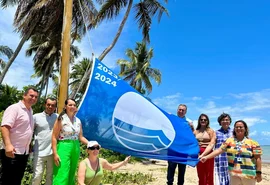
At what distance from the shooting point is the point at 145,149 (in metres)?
5.23

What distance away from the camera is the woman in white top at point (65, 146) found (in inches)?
155

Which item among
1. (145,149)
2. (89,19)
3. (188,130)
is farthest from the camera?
(89,19)

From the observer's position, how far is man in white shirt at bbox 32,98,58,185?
4.27 meters

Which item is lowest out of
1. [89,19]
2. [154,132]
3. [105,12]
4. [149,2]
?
[154,132]

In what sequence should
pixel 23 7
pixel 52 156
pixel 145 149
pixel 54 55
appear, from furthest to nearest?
pixel 54 55
pixel 23 7
pixel 145 149
pixel 52 156

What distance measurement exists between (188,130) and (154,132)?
2.58 feet

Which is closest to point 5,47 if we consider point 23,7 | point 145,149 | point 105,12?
point 23,7

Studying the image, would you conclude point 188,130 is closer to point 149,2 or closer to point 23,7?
point 149,2

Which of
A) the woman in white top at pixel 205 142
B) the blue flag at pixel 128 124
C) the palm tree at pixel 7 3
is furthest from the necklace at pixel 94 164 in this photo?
the palm tree at pixel 7 3

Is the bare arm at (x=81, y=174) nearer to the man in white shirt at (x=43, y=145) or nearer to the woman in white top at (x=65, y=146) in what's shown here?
the woman in white top at (x=65, y=146)

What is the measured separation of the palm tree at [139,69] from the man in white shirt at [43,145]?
24.3 meters

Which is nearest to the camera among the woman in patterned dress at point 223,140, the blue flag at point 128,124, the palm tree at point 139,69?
the blue flag at point 128,124

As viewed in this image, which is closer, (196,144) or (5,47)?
(196,144)

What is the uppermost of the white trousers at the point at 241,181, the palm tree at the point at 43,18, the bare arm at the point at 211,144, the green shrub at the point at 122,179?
the palm tree at the point at 43,18
